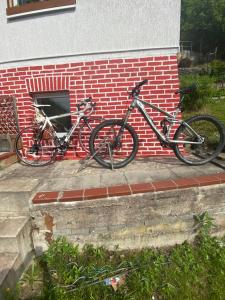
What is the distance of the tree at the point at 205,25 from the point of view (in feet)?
167

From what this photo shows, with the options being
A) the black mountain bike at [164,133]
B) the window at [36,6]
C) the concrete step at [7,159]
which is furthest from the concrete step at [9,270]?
the window at [36,6]

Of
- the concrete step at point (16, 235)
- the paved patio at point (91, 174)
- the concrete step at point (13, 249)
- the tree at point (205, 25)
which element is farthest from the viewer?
the tree at point (205, 25)

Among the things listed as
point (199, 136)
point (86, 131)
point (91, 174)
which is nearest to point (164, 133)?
point (199, 136)

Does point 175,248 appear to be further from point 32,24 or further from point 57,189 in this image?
point 32,24

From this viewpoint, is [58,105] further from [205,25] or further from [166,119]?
[205,25]

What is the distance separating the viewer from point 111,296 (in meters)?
2.27

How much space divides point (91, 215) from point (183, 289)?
113cm

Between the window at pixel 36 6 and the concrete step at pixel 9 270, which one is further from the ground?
the window at pixel 36 6

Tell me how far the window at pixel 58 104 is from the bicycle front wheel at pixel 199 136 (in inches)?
78.0

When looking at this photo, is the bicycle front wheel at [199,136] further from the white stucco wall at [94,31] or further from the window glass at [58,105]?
the window glass at [58,105]

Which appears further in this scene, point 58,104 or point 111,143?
point 58,104

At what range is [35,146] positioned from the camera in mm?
4094

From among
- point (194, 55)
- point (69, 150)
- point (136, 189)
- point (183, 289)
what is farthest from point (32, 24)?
point (194, 55)

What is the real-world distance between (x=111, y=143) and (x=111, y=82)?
1021 mm
